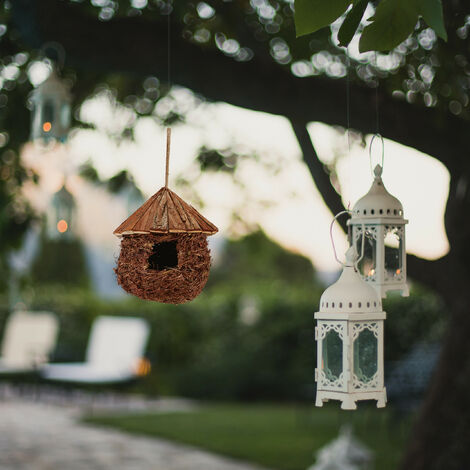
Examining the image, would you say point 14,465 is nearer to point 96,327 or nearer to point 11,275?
point 11,275

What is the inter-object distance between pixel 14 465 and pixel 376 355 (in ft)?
17.6

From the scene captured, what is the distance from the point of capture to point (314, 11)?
1712 mm

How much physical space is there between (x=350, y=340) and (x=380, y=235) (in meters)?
0.44

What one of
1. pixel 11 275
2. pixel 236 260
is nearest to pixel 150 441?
pixel 11 275

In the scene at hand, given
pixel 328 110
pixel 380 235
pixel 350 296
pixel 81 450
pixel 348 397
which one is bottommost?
pixel 81 450

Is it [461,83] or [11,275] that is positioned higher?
[461,83]

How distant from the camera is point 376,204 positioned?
2.64 metres

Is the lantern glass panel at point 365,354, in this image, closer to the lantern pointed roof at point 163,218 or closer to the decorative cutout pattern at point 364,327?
the decorative cutout pattern at point 364,327

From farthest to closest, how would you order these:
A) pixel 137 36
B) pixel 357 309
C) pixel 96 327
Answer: pixel 96 327 → pixel 137 36 → pixel 357 309

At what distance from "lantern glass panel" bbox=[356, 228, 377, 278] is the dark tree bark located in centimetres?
135

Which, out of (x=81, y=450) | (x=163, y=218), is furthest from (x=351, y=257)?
(x=81, y=450)

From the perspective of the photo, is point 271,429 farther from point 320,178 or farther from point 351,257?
point 351,257

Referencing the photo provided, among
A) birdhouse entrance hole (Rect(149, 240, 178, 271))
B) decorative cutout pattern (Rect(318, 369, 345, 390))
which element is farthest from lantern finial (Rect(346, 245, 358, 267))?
birdhouse entrance hole (Rect(149, 240, 178, 271))

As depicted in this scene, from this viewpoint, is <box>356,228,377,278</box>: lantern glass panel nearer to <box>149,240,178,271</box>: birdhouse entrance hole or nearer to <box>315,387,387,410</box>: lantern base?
<box>315,387,387,410</box>: lantern base
